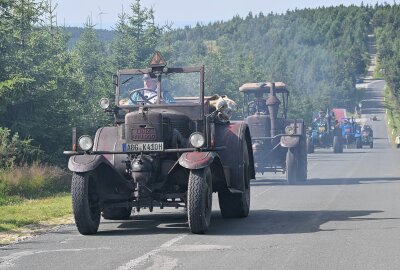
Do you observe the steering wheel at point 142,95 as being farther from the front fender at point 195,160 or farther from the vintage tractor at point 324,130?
the vintage tractor at point 324,130

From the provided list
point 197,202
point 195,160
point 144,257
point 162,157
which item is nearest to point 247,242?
point 197,202

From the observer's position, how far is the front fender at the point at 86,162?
13.6 meters

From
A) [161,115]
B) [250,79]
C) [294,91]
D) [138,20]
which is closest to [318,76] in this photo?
[294,91]

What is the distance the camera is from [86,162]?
13672 millimetres

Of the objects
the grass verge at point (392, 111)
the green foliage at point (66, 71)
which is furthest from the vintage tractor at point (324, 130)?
the grass verge at point (392, 111)

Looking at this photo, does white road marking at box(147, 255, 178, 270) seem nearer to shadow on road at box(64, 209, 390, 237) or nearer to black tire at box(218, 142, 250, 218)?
shadow on road at box(64, 209, 390, 237)

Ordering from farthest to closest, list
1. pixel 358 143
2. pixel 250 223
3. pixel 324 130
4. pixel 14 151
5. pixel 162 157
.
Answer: pixel 358 143 → pixel 324 130 → pixel 14 151 → pixel 250 223 → pixel 162 157

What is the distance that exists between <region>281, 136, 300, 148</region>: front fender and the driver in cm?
1107

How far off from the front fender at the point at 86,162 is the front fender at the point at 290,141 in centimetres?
1338

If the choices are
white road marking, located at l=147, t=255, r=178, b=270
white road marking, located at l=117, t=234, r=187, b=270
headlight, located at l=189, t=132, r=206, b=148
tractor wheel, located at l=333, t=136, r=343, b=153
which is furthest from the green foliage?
white road marking, located at l=147, t=255, r=178, b=270

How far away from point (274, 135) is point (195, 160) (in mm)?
15514

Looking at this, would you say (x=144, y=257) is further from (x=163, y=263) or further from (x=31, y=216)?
(x=31, y=216)

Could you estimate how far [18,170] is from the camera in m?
22.5

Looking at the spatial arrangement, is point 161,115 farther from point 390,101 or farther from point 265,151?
point 390,101
